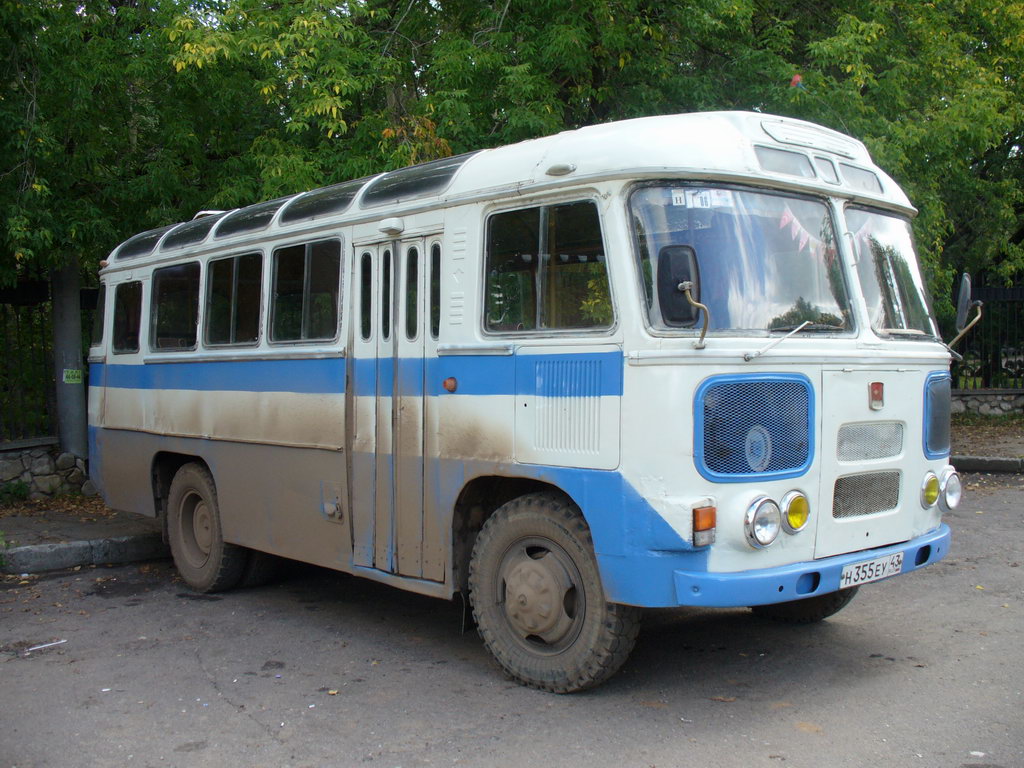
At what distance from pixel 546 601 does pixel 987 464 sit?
32.6ft

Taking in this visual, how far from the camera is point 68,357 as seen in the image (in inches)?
455

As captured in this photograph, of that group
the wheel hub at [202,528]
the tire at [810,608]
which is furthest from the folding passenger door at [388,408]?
the tire at [810,608]

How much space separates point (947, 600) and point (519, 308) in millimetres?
3881

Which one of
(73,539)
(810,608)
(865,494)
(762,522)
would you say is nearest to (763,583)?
(762,522)

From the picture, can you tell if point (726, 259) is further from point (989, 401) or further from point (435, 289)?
point (989, 401)

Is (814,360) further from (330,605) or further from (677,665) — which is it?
(330,605)

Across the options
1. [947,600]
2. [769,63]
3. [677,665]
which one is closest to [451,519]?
[677,665]

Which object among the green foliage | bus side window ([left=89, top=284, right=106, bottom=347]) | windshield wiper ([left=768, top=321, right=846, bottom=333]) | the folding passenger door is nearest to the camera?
windshield wiper ([left=768, top=321, right=846, bottom=333])

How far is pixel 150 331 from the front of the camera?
336 inches

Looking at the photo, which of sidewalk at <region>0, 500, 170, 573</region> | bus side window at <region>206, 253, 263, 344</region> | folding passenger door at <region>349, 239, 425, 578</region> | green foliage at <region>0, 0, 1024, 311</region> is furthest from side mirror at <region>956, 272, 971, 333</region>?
sidewalk at <region>0, 500, 170, 573</region>

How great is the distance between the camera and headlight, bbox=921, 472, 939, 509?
556cm

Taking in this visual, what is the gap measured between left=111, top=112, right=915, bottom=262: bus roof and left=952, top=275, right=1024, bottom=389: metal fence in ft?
45.2

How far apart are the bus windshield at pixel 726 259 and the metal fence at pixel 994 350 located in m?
14.9

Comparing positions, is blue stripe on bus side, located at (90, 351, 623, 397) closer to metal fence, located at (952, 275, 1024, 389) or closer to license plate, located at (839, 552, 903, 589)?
license plate, located at (839, 552, 903, 589)
